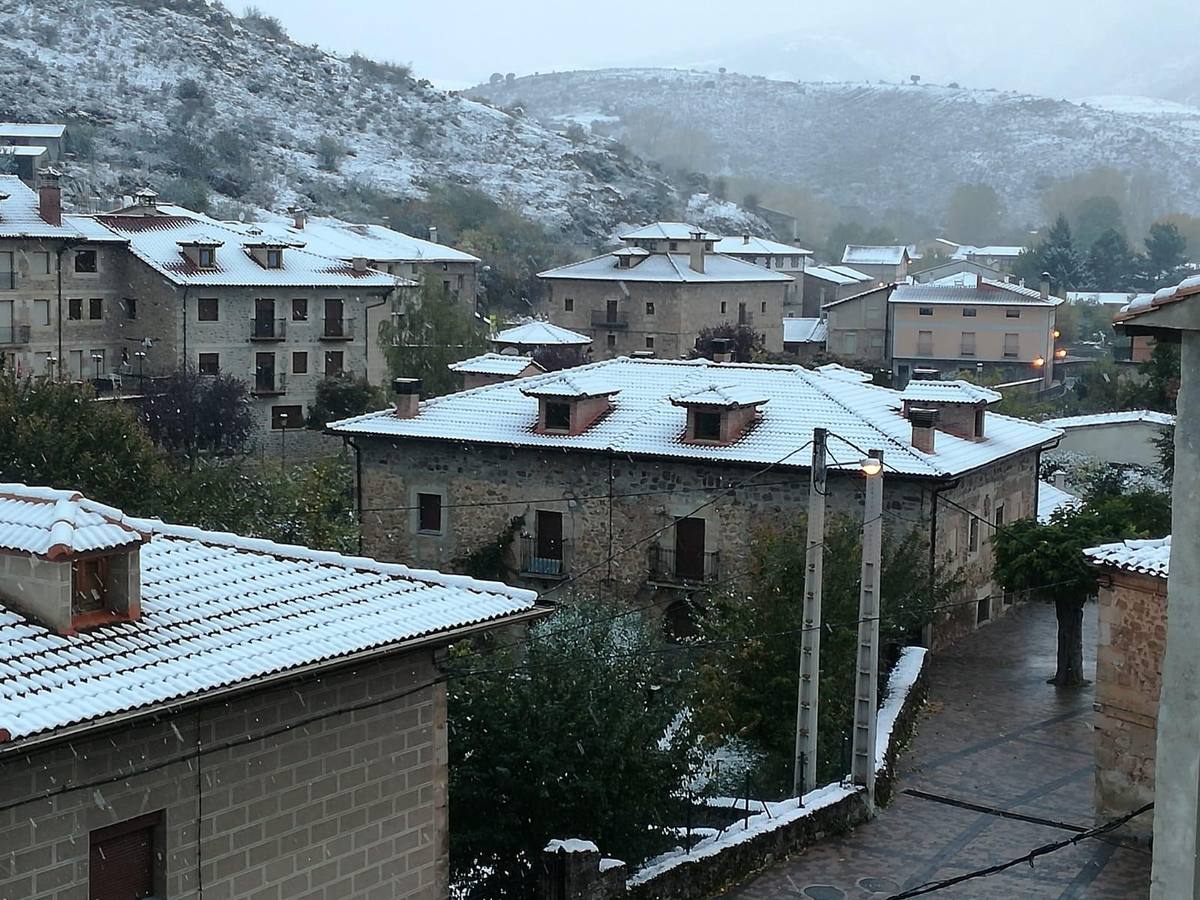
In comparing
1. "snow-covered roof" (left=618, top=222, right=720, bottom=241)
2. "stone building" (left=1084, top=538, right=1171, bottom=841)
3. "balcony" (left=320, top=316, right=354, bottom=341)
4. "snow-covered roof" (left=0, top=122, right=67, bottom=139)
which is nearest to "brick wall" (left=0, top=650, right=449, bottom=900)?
"stone building" (left=1084, top=538, right=1171, bottom=841)

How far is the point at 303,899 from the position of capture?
1134 centimetres

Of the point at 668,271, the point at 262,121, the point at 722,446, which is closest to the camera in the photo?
the point at 722,446

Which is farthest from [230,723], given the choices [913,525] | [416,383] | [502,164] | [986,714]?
[502,164]

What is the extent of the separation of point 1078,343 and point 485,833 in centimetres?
6939

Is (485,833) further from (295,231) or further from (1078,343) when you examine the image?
(1078,343)

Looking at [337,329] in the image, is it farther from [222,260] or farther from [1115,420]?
[1115,420]

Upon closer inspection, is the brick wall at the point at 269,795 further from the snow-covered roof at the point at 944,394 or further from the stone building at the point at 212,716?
the snow-covered roof at the point at 944,394

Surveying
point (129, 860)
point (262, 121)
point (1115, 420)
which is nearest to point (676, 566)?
point (129, 860)

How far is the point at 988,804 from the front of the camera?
19469 mm

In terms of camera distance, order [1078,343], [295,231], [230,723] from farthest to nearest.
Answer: [1078,343]
[295,231]
[230,723]

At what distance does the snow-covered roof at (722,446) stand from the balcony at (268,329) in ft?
65.3

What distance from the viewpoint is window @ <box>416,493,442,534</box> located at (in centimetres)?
3081

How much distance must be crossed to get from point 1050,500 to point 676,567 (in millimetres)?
11157

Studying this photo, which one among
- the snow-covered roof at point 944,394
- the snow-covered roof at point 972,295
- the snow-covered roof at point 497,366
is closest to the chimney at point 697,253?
the snow-covered roof at point 972,295
